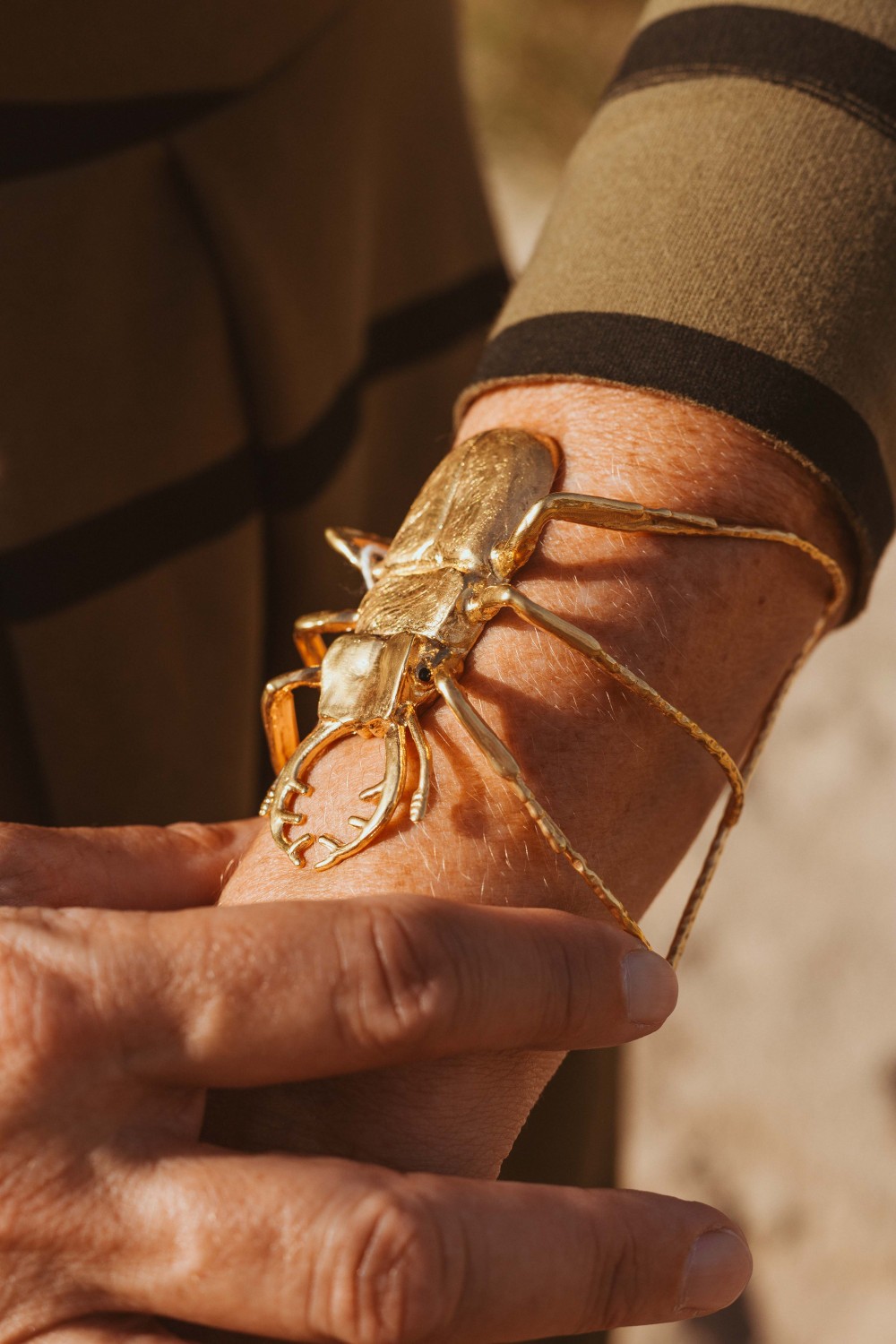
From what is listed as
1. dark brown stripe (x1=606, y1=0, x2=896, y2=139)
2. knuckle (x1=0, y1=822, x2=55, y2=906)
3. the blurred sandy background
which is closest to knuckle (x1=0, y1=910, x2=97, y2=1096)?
knuckle (x1=0, y1=822, x2=55, y2=906)

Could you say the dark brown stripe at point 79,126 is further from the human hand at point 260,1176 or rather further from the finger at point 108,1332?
the finger at point 108,1332

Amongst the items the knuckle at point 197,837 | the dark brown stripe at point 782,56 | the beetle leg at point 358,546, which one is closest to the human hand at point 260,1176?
the knuckle at point 197,837

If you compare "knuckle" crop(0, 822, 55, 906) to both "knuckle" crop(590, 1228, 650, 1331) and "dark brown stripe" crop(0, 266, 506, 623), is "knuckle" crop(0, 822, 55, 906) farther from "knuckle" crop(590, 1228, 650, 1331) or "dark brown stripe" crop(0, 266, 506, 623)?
"knuckle" crop(590, 1228, 650, 1331)

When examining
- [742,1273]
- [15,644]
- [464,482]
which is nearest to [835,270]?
[464,482]

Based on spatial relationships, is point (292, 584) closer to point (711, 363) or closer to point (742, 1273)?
point (711, 363)

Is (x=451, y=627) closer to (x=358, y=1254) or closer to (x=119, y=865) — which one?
(x=119, y=865)

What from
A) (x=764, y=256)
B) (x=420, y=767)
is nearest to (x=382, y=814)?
(x=420, y=767)
